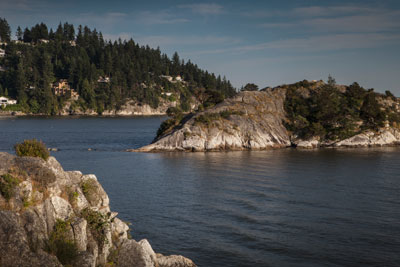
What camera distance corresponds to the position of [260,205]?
42.3 m

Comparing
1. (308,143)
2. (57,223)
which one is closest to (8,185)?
(57,223)

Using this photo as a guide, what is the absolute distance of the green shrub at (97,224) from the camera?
22766 mm

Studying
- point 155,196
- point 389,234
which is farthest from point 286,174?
point 389,234

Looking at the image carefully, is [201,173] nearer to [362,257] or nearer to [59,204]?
[362,257]

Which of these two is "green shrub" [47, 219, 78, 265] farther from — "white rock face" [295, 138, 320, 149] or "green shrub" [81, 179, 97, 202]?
"white rock face" [295, 138, 320, 149]

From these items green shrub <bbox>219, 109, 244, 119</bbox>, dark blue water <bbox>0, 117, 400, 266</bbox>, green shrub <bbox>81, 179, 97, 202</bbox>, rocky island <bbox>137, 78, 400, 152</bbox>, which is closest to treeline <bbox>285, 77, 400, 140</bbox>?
rocky island <bbox>137, 78, 400, 152</bbox>

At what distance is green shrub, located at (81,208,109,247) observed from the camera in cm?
2277

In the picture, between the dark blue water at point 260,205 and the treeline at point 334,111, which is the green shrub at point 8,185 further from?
the treeline at point 334,111

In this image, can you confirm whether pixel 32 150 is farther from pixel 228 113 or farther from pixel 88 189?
pixel 228 113

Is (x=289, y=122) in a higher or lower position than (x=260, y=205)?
higher

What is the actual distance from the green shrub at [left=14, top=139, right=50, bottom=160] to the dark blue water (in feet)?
37.3

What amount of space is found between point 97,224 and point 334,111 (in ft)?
299

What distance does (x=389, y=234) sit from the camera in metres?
32.7

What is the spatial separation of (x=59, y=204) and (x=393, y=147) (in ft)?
307
